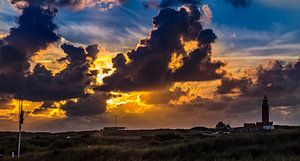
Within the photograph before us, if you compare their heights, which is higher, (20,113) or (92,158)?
(20,113)

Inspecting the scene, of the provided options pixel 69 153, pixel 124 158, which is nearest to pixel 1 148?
pixel 69 153

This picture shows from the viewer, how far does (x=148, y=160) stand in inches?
1531

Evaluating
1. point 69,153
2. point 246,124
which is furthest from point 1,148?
point 246,124

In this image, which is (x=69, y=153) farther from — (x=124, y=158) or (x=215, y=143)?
(x=215, y=143)

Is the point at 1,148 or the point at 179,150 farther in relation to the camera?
the point at 1,148

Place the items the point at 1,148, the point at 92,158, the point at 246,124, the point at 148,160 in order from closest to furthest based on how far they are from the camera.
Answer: the point at 148,160
the point at 92,158
the point at 1,148
the point at 246,124

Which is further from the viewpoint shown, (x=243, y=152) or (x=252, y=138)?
(x=252, y=138)

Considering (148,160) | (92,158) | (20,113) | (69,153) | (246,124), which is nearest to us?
(148,160)

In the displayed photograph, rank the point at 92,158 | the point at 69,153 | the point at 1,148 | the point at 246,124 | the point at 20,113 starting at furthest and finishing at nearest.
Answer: the point at 246,124
the point at 1,148
the point at 20,113
the point at 69,153
the point at 92,158

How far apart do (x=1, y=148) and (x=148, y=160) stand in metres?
33.2

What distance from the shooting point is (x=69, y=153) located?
1823 inches

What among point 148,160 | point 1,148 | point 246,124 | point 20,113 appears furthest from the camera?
point 246,124

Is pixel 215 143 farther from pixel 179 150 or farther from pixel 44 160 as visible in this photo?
pixel 44 160

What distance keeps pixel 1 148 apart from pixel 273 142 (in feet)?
126
